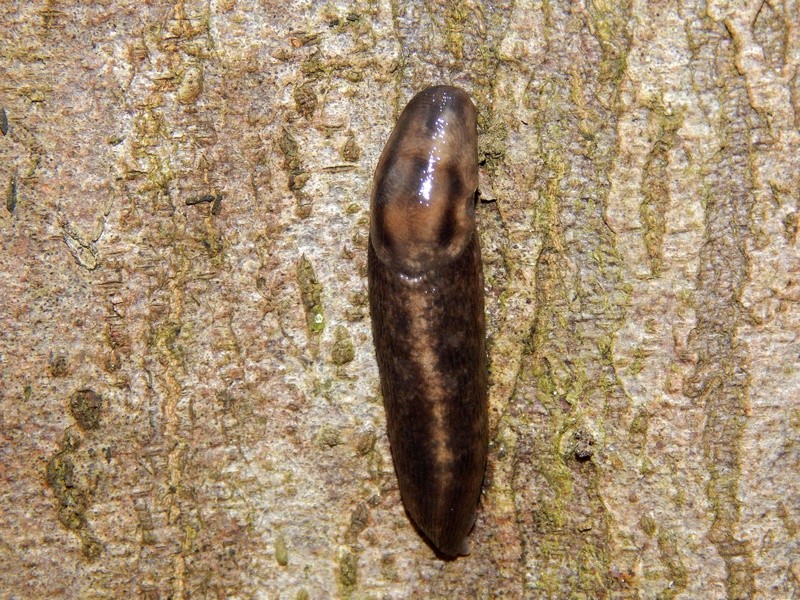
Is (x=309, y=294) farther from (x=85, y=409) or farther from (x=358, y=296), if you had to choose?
(x=85, y=409)

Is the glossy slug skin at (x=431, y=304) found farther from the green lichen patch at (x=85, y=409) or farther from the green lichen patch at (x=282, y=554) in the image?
the green lichen patch at (x=85, y=409)

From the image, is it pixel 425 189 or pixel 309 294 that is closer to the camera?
pixel 425 189

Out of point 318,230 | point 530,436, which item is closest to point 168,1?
point 318,230

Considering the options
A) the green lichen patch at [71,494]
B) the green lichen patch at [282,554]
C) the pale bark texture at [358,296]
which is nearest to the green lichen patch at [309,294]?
the pale bark texture at [358,296]

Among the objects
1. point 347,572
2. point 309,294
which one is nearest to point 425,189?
point 309,294

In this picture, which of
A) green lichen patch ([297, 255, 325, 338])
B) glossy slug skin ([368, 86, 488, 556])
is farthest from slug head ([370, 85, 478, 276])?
green lichen patch ([297, 255, 325, 338])

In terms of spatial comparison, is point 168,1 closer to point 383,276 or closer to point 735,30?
point 383,276

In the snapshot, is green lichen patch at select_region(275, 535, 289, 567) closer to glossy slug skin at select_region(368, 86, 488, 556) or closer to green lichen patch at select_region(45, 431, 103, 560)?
glossy slug skin at select_region(368, 86, 488, 556)
